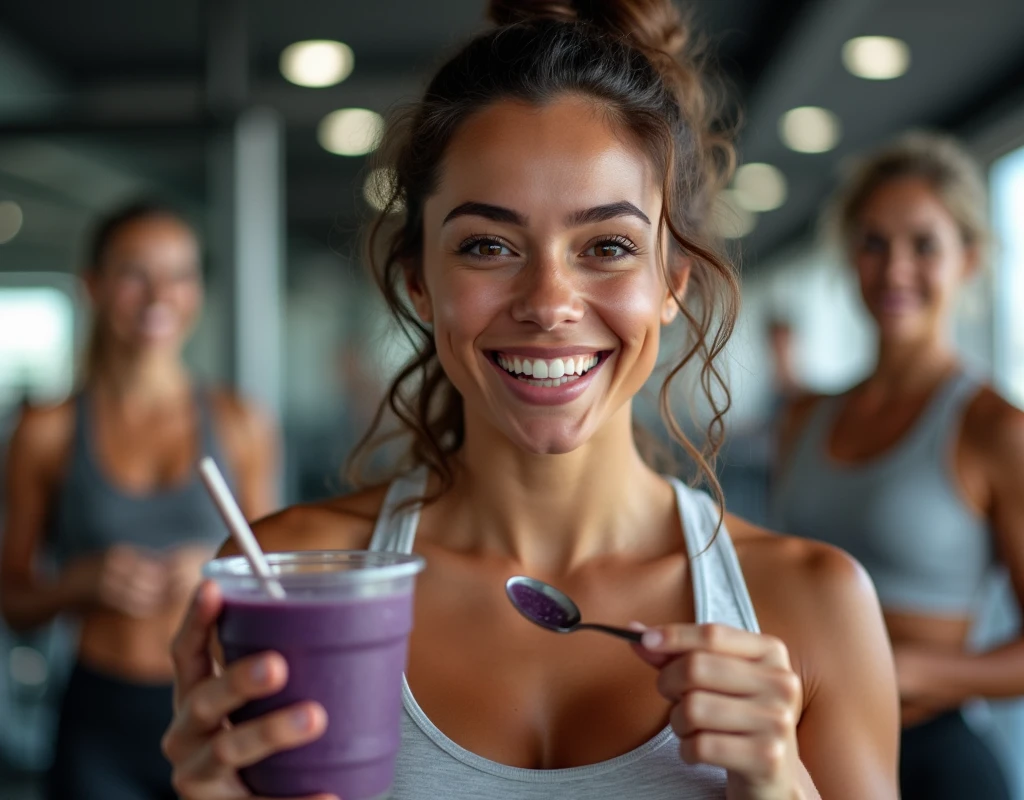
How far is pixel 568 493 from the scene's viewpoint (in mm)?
1427

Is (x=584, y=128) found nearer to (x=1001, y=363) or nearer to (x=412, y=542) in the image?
(x=412, y=542)

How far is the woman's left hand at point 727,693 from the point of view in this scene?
98cm

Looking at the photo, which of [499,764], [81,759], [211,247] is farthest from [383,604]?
[211,247]

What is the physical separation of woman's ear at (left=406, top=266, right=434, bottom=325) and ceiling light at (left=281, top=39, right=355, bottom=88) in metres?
3.82

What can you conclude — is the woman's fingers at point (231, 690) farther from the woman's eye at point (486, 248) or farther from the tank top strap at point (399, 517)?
the woman's eye at point (486, 248)

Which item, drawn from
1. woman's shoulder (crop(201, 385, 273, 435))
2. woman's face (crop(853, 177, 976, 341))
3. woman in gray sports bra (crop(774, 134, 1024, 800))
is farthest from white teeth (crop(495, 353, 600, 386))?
woman's shoulder (crop(201, 385, 273, 435))

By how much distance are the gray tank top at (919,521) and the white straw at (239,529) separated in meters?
1.71

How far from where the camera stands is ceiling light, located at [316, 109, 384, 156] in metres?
4.93

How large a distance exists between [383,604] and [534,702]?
435 millimetres

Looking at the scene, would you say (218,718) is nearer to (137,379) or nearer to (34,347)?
(137,379)

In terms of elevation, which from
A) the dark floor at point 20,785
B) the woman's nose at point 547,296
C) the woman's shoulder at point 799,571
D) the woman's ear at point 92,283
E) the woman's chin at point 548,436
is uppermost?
the woman's ear at point 92,283

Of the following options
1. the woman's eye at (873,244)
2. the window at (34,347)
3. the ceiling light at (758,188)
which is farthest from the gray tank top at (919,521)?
the ceiling light at (758,188)

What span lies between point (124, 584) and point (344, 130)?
3.78 m

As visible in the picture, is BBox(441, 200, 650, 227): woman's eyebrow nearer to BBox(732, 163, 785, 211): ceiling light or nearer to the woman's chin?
the woman's chin
